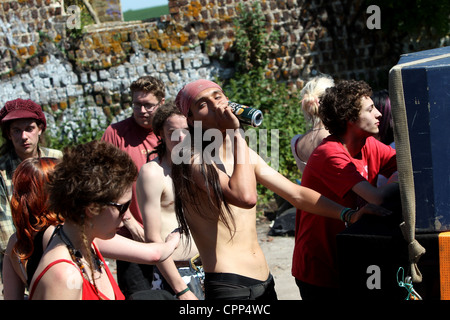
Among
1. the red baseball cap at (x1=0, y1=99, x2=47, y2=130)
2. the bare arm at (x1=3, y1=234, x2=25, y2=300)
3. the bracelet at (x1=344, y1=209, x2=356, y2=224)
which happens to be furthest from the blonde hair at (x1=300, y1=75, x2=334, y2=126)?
the bare arm at (x1=3, y1=234, x2=25, y2=300)

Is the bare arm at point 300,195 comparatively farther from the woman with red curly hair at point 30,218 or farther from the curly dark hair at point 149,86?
the curly dark hair at point 149,86

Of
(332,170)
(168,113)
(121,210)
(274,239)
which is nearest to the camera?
(121,210)

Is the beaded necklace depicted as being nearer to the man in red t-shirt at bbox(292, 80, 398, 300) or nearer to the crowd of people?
the crowd of people

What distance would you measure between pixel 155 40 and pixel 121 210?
276 inches

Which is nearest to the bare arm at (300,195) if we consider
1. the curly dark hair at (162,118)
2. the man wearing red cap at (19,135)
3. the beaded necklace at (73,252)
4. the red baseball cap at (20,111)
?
the curly dark hair at (162,118)

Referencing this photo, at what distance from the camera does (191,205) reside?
268 centimetres

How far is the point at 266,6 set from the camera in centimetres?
876

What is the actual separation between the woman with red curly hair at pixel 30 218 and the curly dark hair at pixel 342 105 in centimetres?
149

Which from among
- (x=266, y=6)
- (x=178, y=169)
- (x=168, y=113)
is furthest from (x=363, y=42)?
(x=178, y=169)

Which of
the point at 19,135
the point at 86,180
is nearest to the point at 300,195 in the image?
the point at 86,180

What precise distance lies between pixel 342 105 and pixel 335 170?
0.39 m

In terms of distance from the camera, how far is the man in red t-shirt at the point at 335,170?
2.91 meters

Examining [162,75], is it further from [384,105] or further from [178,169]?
[178,169]
